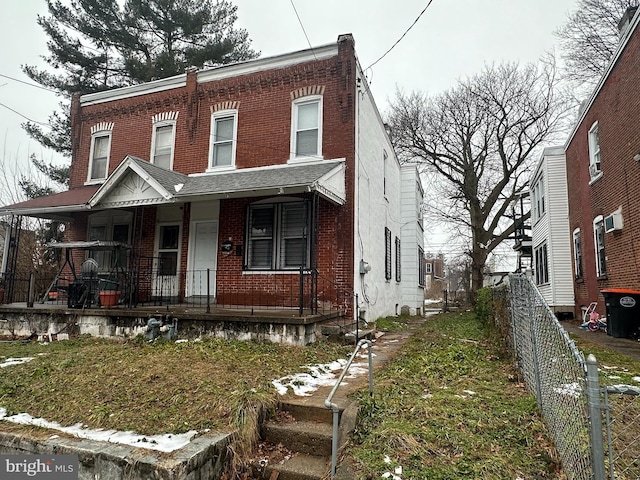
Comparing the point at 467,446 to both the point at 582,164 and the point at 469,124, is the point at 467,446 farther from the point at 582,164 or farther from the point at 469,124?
the point at 469,124

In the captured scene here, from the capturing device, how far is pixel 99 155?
12711 millimetres

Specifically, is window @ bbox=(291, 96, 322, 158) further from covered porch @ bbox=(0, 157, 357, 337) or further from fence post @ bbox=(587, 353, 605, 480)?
fence post @ bbox=(587, 353, 605, 480)

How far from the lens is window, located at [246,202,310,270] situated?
31.4ft

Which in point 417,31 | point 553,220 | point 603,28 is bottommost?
point 553,220

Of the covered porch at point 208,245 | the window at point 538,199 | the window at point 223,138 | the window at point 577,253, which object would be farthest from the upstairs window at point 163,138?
the window at point 538,199

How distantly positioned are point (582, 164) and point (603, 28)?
41.9ft

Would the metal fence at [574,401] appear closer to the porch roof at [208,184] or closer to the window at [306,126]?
the porch roof at [208,184]

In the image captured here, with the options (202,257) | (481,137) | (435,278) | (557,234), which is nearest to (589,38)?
(481,137)

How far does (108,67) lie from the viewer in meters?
20.8

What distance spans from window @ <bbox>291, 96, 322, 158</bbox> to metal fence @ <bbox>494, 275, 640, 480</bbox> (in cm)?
652

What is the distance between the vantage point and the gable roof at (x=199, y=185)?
26.8ft

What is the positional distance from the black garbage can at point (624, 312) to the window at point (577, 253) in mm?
5431

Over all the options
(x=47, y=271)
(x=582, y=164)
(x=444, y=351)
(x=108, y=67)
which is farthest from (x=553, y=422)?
(x=108, y=67)

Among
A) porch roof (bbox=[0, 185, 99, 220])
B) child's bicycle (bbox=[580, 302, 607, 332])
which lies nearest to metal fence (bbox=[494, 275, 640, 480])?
child's bicycle (bbox=[580, 302, 607, 332])
